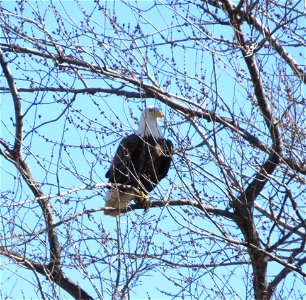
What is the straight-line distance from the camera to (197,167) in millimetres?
6641

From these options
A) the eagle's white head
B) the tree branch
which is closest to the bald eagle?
the eagle's white head

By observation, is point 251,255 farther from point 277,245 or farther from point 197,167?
point 197,167

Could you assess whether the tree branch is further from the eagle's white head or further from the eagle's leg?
the eagle's white head

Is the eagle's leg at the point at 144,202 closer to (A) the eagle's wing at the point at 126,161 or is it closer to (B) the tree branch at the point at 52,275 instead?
(A) the eagle's wing at the point at 126,161

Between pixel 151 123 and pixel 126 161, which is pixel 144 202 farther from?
pixel 151 123

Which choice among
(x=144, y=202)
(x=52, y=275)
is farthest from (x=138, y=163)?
(x=52, y=275)

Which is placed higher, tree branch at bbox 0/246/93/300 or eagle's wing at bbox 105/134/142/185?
eagle's wing at bbox 105/134/142/185

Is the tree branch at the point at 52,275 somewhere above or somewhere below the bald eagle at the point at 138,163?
below

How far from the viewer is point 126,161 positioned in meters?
8.76

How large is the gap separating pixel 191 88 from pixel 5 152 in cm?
130

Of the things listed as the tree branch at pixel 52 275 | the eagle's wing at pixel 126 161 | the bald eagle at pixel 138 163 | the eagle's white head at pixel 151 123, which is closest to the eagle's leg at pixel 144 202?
the bald eagle at pixel 138 163

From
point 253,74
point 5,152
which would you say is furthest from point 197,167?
point 5,152

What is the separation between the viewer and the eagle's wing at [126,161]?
8375 mm

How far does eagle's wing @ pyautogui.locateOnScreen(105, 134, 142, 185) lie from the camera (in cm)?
838
